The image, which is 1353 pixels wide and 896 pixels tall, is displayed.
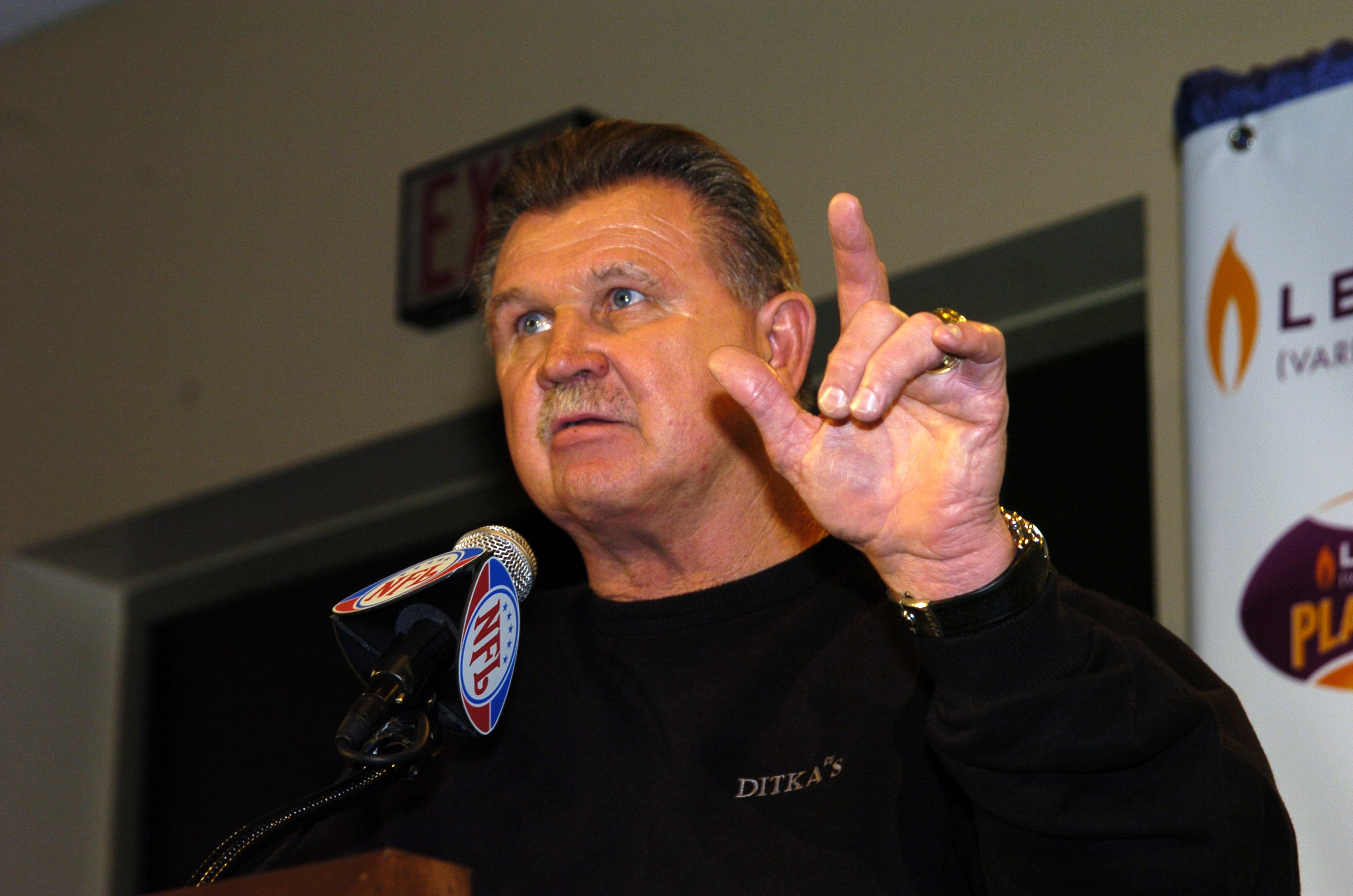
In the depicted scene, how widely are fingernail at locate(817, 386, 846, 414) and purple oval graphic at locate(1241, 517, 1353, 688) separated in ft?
4.28

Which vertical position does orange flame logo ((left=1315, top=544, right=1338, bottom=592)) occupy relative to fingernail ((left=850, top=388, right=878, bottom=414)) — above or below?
below

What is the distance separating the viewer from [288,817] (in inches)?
46.9

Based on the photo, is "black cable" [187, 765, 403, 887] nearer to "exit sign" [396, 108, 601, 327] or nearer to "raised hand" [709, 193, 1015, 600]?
"raised hand" [709, 193, 1015, 600]

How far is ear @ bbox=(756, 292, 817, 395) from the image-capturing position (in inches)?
78.6

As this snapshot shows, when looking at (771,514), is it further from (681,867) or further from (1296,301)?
(1296,301)

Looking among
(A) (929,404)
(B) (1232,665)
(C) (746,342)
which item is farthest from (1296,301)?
(A) (929,404)

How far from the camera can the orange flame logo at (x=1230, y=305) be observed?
7.75 ft

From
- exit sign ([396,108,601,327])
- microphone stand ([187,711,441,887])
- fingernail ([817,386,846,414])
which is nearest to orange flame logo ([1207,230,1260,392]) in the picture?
fingernail ([817,386,846,414])

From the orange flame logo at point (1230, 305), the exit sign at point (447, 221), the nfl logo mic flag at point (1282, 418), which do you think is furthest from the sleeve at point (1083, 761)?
the exit sign at point (447, 221)

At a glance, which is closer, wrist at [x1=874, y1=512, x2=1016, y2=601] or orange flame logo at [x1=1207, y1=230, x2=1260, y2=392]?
wrist at [x1=874, y1=512, x2=1016, y2=601]

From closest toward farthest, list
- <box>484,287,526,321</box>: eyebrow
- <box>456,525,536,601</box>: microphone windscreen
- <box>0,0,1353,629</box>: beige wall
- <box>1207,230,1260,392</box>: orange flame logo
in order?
<box>456,525,536,601</box>: microphone windscreen < <box>484,287,526,321</box>: eyebrow < <box>1207,230,1260,392</box>: orange flame logo < <box>0,0,1353,629</box>: beige wall

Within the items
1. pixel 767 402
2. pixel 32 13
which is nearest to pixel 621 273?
pixel 767 402

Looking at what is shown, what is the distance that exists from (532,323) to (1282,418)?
113 cm

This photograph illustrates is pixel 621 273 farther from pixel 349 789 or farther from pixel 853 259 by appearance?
pixel 349 789
